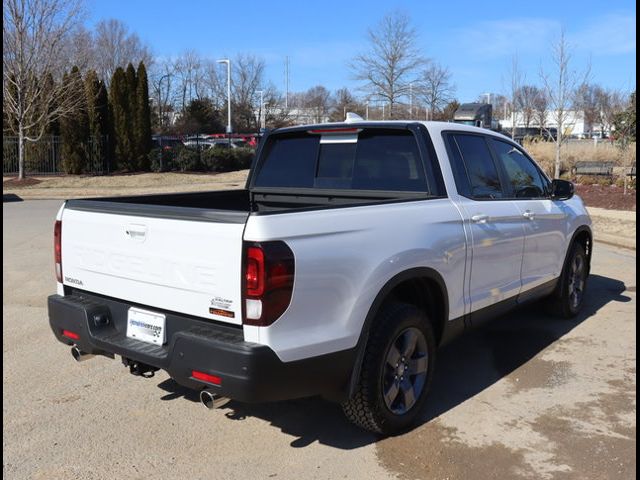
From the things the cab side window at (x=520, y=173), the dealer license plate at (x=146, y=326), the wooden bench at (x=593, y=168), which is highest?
the wooden bench at (x=593, y=168)

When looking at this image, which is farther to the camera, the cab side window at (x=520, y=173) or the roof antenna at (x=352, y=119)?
the cab side window at (x=520, y=173)

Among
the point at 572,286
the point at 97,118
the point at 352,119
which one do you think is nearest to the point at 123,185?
the point at 97,118

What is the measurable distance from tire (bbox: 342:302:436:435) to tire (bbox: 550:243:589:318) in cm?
260

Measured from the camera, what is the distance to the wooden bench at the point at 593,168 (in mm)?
22234

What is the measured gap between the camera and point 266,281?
2.88m

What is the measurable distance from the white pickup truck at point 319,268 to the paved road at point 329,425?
0.34 m

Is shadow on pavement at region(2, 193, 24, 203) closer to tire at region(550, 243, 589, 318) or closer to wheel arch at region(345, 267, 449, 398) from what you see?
tire at region(550, 243, 589, 318)

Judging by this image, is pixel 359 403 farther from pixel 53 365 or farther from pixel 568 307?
pixel 568 307

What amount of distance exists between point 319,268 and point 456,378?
216 cm

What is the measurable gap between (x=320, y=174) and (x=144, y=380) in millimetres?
2044

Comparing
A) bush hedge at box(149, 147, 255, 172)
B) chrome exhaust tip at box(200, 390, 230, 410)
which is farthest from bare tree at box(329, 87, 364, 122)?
chrome exhaust tip at box(200, 390, 230, 410)

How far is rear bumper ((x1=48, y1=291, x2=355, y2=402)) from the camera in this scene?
293 cm

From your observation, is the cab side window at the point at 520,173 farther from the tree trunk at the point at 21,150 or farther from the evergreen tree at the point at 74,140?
the evergreen tree at the point at 74,140

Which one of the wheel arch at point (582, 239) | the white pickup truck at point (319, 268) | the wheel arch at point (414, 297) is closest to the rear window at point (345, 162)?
the white pickup truck at point (319, 268)
